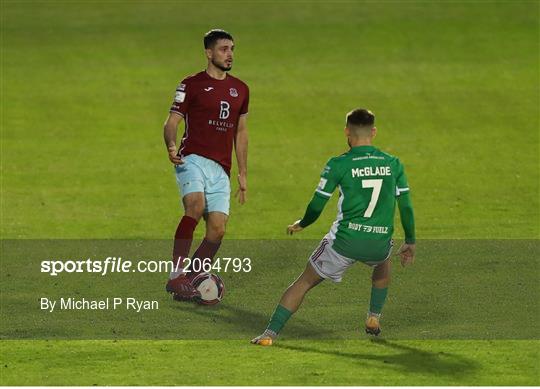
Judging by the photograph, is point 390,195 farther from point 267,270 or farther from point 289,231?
point 267,270

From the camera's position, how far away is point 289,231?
12156 mm

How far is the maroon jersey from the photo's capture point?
48.8ft

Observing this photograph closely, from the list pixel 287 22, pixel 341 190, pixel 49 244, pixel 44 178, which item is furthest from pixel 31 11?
pixel 341 190

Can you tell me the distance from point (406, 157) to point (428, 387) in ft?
49.9

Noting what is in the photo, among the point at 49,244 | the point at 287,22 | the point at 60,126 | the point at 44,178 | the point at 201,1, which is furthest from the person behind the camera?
the point at 201,1

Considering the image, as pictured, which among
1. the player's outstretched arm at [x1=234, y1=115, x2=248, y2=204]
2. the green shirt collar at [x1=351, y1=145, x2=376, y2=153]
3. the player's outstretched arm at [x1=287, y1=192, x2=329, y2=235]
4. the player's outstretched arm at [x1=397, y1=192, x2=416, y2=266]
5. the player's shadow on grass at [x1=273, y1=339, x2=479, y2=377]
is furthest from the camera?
the player's outstretched arm at [x1=234, y1=115, x2=248, y2=204]

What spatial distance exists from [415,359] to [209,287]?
10.9 ft

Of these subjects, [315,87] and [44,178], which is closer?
[44,178]

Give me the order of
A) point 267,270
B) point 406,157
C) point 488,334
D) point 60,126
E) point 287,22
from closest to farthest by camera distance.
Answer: point 488,334
point 267,270
point 406,157
point 60,126
point 287,22

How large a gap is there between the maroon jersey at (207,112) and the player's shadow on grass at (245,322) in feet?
5.40

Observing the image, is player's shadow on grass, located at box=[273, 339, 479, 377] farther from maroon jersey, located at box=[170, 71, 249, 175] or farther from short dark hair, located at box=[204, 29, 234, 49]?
short dark hair, located at box=[204, 29, 234, 49]

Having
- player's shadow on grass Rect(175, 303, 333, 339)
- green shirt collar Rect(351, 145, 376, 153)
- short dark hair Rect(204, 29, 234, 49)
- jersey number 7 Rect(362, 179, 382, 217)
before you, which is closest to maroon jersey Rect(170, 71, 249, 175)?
short dark hair Rect(204, 29, 234, 49)

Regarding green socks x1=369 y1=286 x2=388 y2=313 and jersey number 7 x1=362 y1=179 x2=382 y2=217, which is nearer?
jersey number 7 x1=362 y1=179 x2=382 y2=217

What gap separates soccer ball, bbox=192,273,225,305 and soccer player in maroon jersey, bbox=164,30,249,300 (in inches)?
4.6
